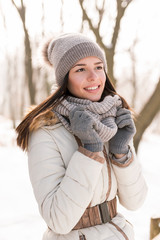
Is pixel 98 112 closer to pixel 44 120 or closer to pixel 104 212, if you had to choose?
pixel 44 120

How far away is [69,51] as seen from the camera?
5.61 feet

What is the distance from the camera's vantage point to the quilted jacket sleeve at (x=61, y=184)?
1.39 m

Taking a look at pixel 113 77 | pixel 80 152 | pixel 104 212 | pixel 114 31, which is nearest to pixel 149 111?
pixel 113 77

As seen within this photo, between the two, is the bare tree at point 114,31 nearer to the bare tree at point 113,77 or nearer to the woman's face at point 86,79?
the bare tree at point 113,77

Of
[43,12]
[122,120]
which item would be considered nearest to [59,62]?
[122,120]

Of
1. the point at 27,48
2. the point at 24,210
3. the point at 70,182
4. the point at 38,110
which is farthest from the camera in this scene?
the point at 27,48

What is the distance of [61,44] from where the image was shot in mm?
1778

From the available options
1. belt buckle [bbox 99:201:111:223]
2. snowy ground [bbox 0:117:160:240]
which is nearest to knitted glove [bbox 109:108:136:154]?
belt buckle [bbox 99:201:111:223]

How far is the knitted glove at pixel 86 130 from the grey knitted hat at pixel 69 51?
0.39 m

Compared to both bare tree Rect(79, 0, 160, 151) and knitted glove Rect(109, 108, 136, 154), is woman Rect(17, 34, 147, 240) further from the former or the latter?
bare tree Rect(79, 0, 160, 151)

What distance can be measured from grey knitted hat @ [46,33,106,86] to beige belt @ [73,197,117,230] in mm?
819

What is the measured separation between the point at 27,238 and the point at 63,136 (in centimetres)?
243

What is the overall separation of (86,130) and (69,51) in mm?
567

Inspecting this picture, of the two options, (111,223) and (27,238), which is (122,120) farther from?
(27,238)
